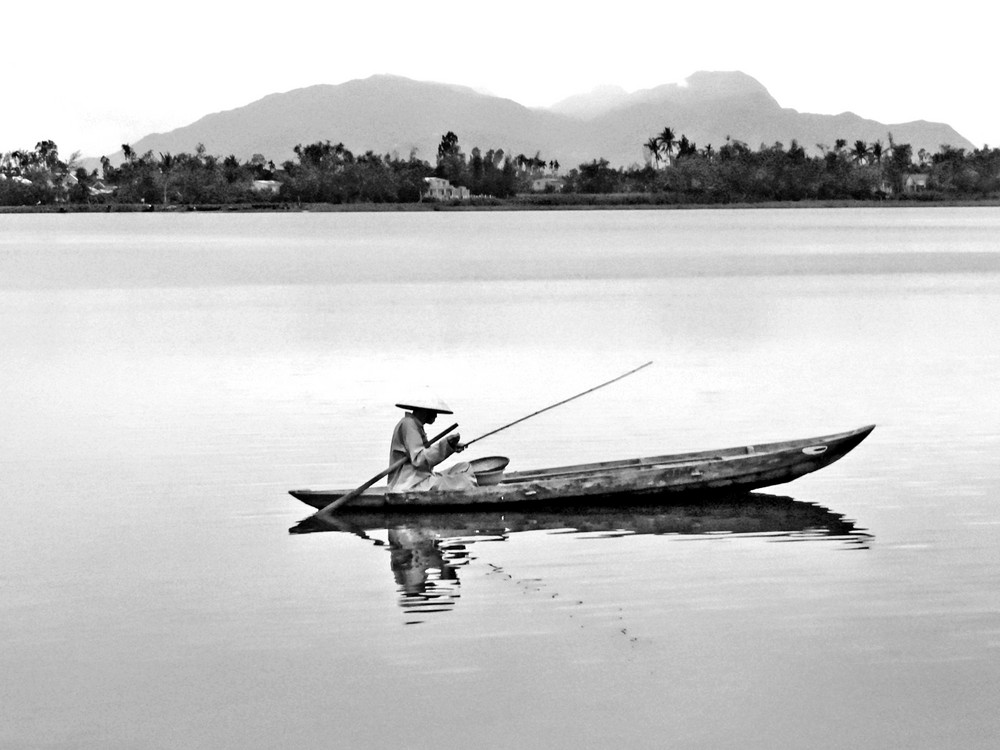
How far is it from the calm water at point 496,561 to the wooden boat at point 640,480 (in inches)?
8.2

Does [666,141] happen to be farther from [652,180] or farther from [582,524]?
[582,524]

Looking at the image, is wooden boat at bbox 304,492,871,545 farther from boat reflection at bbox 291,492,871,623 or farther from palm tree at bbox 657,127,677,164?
palm tree at bbox 657,127,677,164

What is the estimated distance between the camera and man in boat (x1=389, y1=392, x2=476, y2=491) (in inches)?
510

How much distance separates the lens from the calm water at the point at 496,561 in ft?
27.3

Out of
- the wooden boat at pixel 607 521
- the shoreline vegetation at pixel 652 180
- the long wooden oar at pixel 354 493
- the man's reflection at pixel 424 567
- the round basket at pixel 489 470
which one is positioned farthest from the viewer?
the shoreline vegetation at pixel 652 180

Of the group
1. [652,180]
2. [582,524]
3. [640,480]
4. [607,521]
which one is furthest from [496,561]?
[652,180]

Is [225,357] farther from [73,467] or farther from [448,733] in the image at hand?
[448,733]

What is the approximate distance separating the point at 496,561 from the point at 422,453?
1624 millimetres

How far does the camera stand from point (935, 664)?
8938 mm

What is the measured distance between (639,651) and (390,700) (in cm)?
164

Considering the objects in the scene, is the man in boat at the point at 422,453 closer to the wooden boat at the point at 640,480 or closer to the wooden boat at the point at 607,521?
the wooden boat at the point at 640,480

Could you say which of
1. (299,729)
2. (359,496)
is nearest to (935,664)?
(299,729)

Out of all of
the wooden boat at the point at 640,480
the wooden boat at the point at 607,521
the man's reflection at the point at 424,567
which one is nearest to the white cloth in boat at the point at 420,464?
the wooden boat at the point at 640,480

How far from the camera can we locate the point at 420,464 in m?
13.1
